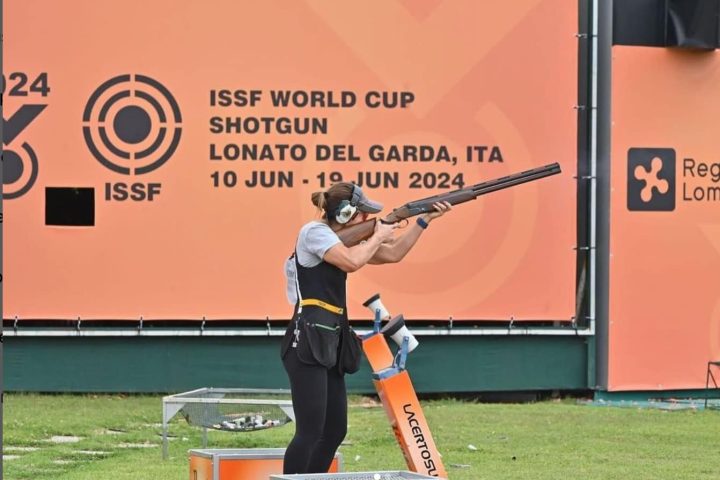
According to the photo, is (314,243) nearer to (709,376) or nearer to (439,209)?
(439,209)

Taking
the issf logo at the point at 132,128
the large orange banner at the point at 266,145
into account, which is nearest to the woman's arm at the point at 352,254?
the large orange banner at the point at 266,145

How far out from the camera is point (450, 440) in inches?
428

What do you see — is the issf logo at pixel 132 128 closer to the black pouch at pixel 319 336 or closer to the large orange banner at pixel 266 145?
the large orange banner at pixel 266 145

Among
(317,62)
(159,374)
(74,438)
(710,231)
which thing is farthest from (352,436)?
(710,231)

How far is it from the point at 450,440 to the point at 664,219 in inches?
187

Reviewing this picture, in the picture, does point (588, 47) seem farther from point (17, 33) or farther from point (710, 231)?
point (17, 33)

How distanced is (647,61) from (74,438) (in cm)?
736

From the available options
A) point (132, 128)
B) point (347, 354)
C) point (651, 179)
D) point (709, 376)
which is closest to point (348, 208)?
point (347, 354)

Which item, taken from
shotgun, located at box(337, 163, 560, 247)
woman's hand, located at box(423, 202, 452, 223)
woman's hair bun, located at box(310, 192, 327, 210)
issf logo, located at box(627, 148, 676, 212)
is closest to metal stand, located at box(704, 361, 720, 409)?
issf logo, located at box(627, 148, 676, 212)

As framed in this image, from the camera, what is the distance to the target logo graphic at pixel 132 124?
528 inches

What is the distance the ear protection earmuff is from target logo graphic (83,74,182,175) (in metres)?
7.07

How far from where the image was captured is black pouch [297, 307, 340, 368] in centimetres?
649

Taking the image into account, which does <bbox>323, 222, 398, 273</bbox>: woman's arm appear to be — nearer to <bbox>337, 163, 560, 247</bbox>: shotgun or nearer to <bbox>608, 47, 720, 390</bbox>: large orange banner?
<bbox>337, 163, 560, 247</bbox>: shotgun

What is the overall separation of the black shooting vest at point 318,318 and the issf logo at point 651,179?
26.7 ft
